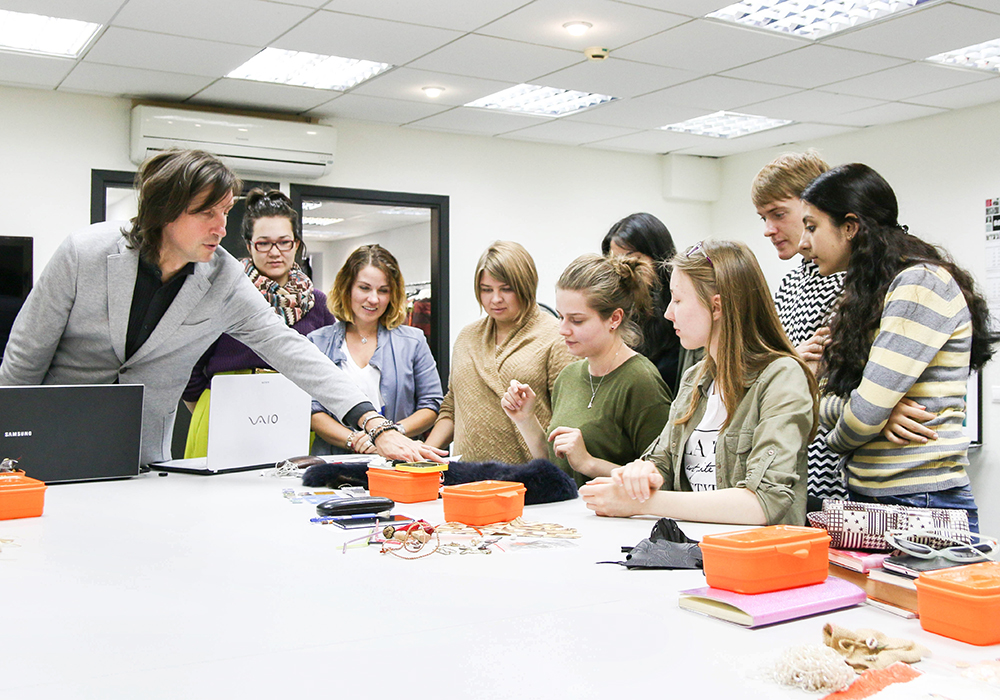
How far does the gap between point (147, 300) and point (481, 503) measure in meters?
1.17

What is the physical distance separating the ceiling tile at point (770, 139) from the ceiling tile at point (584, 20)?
2206mm

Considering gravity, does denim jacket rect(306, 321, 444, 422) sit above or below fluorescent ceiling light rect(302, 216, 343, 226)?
below

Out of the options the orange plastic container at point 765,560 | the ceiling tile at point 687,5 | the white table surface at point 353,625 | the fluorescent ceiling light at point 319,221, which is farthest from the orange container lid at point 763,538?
the fluorescent ceiling light at point 319,221

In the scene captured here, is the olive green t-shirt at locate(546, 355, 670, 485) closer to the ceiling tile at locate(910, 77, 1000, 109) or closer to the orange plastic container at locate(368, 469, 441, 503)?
the orange plastic container at locate(368, 469, 441, 503)

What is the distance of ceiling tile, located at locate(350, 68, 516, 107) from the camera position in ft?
14.5

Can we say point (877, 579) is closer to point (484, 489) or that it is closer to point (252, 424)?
point (484, 489)

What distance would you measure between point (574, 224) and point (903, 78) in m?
2.40

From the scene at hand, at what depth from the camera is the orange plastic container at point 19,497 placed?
176 centimetres

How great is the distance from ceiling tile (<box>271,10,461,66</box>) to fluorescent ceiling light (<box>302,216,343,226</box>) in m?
5.63

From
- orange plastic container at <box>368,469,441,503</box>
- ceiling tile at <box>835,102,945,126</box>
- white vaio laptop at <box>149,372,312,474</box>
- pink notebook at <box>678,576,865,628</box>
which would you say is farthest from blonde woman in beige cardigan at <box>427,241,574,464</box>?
ceiling tile at <box>835,102,945,126</box>

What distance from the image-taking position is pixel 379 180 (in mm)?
5523

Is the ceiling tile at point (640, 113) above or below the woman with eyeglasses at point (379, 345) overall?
above

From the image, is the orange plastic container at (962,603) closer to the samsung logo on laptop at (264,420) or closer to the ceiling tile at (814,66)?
the samsung logo on laptop at (264,420)

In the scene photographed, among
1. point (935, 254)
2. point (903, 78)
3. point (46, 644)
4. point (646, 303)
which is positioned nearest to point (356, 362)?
point (646, 303)
